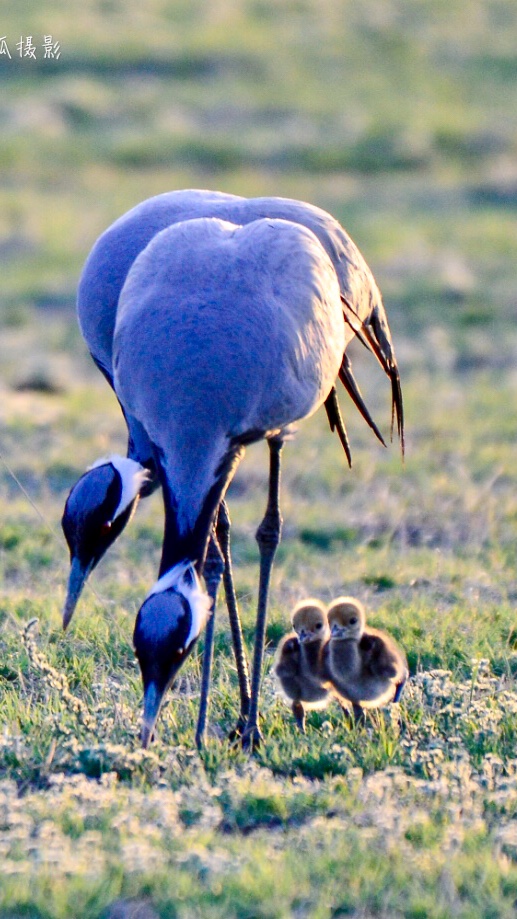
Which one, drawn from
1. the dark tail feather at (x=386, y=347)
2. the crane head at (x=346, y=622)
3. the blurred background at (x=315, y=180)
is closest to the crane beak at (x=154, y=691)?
the crane head at (x=346, y=622)

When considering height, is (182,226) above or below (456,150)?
above

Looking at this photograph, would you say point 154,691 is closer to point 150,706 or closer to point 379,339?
point 150,706

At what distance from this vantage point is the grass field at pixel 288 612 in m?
3.30

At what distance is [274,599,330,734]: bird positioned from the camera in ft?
14.4

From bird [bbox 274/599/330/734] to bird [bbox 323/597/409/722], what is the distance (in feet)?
0.11

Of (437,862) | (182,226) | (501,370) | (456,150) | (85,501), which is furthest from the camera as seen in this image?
(456,150)

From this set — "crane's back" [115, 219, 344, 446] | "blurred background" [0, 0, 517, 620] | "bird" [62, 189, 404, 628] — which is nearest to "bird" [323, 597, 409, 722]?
"crane's back" [115, 219, 344, 446]

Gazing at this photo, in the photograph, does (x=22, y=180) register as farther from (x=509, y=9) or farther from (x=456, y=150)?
(x=509, y=9)

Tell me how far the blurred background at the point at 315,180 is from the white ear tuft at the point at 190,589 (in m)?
2.28

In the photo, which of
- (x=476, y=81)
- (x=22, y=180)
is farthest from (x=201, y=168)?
(x=476, y=81)

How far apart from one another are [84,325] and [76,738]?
1.43 m

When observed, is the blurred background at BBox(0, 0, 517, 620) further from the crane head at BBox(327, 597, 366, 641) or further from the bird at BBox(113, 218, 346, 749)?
the bird at BBox(113, 218, 346, 749)

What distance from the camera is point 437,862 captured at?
335cm

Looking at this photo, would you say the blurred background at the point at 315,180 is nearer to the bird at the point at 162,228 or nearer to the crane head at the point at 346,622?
the bird at the point at 162,228
